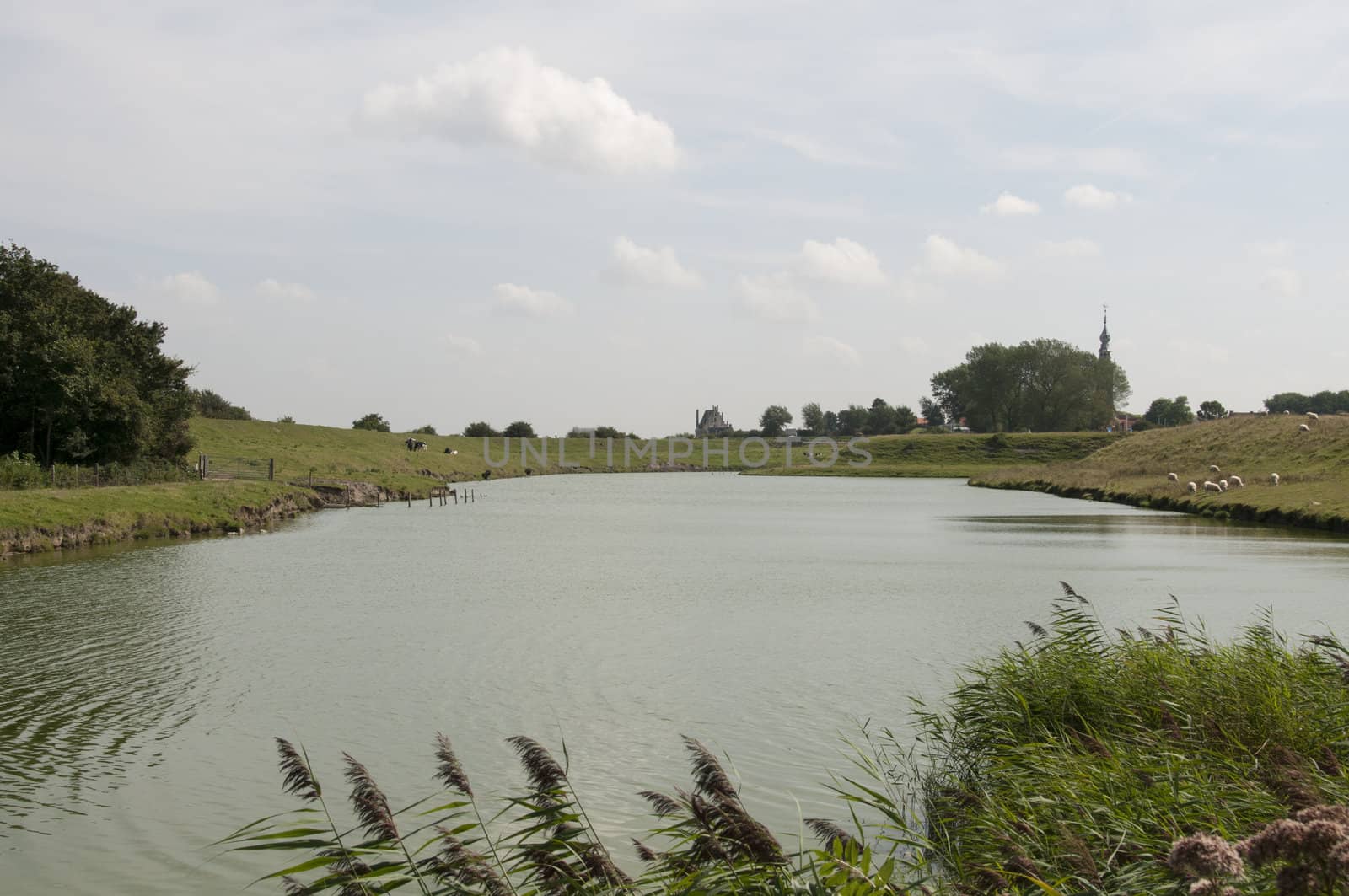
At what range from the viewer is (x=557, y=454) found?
15688 cm

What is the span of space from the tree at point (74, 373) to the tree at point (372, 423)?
8609 centimetres

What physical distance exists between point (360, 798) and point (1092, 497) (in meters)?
77.9

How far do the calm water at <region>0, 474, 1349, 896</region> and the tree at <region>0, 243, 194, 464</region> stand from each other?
11.7 metres

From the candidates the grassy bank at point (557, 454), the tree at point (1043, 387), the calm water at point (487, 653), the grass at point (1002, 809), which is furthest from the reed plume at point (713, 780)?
the tree at point (1043, 387)

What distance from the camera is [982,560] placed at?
36.1m

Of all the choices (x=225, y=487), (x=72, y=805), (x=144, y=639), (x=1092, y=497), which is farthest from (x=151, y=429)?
(x=1092, y=497)

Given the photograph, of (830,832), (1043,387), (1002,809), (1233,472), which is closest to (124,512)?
(1002,809)

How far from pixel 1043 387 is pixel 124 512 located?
151m

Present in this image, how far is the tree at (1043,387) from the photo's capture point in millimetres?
167750

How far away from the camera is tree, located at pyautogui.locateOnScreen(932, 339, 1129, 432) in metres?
168

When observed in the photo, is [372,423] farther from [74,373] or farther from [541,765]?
[541,765]

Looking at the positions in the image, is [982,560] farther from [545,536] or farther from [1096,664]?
[1096,664]

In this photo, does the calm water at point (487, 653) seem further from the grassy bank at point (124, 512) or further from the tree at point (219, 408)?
the tree at point (219, 408)

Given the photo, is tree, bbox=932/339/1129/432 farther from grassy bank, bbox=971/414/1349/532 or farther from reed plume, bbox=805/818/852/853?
reed plume, bbox=805/818/852/853
